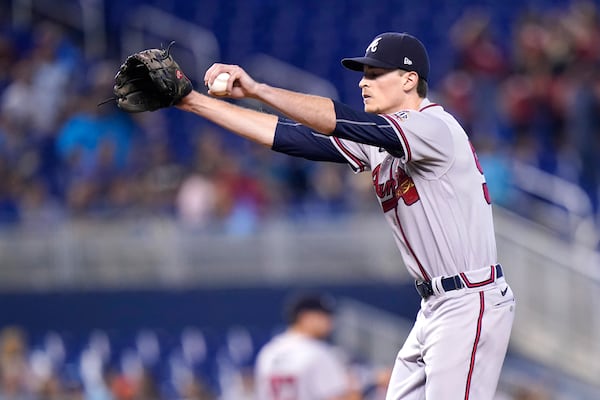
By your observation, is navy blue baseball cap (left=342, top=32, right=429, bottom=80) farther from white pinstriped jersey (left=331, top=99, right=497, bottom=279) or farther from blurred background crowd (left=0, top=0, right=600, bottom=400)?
blurred background crowd (left=0, top=0, right=600, bottom=400)

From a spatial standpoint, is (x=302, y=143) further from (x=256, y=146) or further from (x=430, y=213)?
(x=256, y=146)

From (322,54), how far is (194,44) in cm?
161

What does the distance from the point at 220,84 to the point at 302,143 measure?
2.20 feet

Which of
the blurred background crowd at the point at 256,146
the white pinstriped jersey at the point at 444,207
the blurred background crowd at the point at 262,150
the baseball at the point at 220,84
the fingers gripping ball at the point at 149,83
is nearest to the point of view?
the baseball at the point at 220,84

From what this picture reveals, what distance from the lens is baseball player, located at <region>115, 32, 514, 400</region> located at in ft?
16.7

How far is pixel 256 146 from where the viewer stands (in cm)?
1382

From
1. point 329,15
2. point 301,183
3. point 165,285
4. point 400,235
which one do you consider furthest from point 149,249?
point 400,235

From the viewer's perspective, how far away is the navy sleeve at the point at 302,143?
528 cm

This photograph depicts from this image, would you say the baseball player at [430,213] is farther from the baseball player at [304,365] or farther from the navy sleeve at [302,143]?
the baseball player at [304,365]

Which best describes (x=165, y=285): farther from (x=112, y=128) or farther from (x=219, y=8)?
(x=219, y=8)

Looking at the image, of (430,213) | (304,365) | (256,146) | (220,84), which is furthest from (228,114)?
(256,146)

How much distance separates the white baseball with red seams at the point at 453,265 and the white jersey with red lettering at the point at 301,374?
7.59 ft

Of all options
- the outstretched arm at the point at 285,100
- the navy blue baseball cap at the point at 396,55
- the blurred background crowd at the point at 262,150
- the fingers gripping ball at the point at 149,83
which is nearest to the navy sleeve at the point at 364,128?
the outstretched arm at the point at 285,100

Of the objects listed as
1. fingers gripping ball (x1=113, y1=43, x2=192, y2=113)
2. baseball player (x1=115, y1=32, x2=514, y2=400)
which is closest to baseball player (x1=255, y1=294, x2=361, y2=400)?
baseball player (x1=115, y1=32, x2=514, y2=400)
